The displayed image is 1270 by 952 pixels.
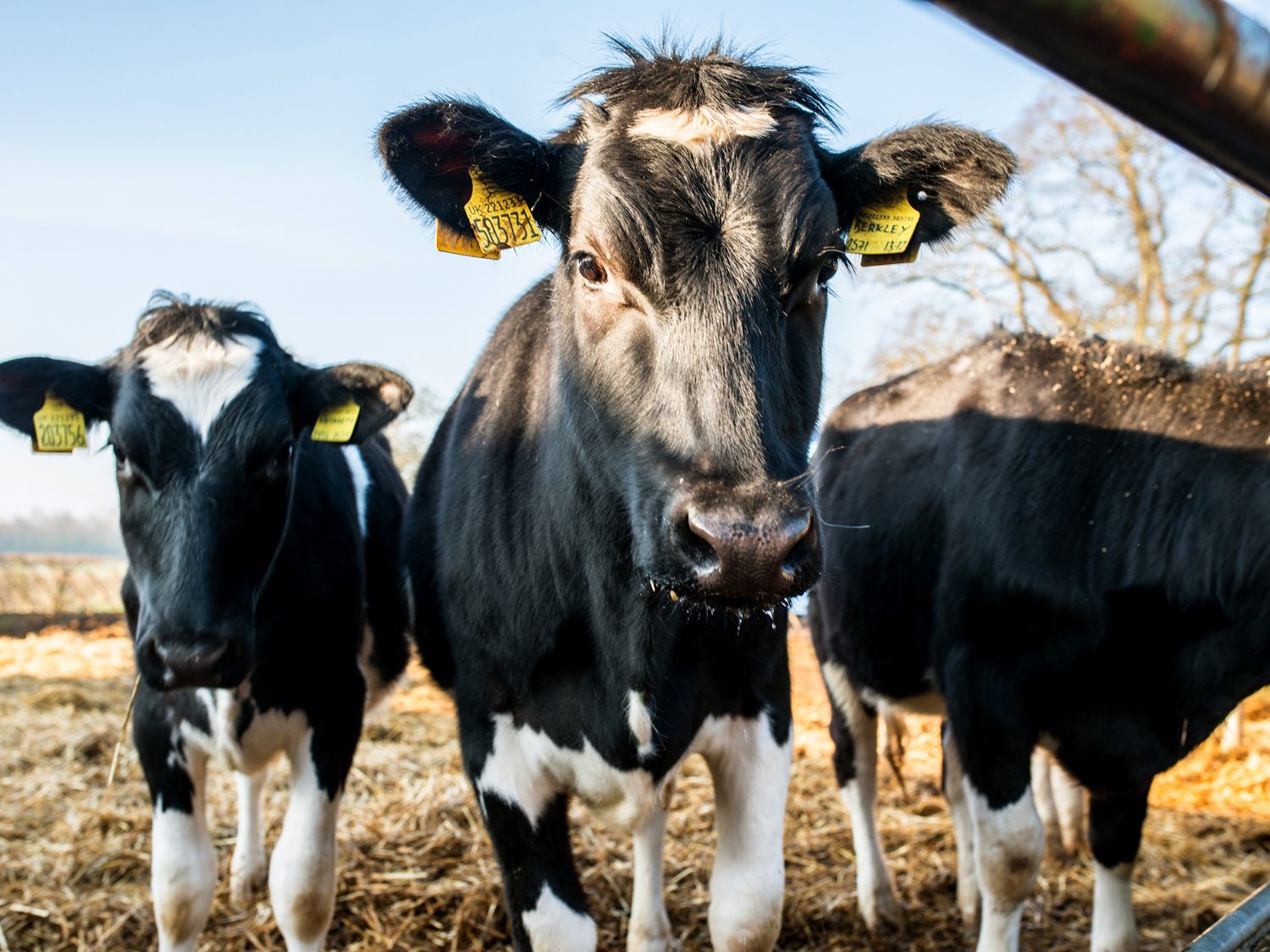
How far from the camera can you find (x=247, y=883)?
5227mm

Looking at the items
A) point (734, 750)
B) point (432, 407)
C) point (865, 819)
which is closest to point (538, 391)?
point (734, 750)

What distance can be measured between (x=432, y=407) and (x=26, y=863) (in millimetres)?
5553

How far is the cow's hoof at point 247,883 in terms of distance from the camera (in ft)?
16.9

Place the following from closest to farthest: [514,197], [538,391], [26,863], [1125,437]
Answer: [514,197] → [538,391] → [1125,437] → [26,863]

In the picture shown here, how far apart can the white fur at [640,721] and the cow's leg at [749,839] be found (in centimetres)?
29

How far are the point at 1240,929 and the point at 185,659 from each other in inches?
115

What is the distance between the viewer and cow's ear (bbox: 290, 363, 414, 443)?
4055 mm

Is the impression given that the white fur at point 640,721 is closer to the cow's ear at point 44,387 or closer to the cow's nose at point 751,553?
the cow's nose at point 751,553

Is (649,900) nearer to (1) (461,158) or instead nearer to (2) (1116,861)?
(2) (1116,861)

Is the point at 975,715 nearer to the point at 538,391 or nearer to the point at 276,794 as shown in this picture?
the point at 538,391

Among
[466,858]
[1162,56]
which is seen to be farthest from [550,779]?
[1162,56]

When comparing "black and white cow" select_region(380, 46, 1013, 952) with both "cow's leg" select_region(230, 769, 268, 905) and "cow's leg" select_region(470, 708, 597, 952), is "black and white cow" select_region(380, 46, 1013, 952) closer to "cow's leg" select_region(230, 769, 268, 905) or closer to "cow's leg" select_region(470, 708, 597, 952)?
"cow's leg" select_region(470, 708, 597, 952)

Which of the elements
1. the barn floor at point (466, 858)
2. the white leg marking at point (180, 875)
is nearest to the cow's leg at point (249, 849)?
the barn floor at point (466, 858)

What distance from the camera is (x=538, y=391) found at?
3758 millimetres
